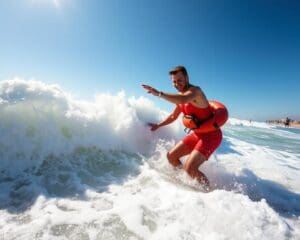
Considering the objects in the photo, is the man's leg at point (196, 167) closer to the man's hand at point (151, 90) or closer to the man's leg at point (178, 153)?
the man's leg at point (178, 153)

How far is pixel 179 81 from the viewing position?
4.10 m

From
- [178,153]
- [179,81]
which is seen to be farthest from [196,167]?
[179,81]

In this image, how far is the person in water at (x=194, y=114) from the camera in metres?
3.66

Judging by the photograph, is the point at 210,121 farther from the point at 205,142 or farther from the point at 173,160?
the point at 173,160

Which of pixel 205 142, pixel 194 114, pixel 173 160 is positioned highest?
pixel 194 114

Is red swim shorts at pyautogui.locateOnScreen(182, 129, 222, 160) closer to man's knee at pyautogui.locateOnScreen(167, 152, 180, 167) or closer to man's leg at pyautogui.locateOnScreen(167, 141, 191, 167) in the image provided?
man's leg at pyautogui.locateOnScreen(167, 141, 191, 167)

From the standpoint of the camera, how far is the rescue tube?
4.26 metres

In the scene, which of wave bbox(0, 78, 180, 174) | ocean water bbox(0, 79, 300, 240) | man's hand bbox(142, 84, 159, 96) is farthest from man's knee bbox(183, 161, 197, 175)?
wave bbox(0, 78, 180, 174)

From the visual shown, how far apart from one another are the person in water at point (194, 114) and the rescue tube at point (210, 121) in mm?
85

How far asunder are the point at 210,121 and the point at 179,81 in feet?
3.53

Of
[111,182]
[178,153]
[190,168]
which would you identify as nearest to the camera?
[111,182]

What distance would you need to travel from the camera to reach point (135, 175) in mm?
3963

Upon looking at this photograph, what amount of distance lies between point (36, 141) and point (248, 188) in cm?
442

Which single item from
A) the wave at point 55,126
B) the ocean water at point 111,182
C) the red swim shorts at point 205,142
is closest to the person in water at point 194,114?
the red swim shorts at point 205,142
